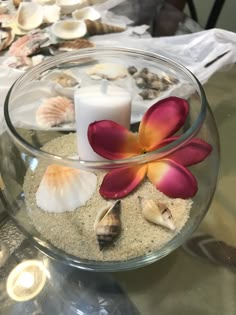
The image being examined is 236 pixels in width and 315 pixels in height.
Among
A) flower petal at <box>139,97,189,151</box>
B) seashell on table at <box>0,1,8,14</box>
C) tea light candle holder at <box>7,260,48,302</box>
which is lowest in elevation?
tea light candle holder at <box>7,260,48,302</box>

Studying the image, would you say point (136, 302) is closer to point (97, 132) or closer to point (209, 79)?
point (97, 132)

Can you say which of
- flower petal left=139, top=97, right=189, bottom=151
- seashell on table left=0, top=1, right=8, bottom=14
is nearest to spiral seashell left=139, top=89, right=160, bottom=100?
flower petal left=139, top=97, right=189, bottom=151

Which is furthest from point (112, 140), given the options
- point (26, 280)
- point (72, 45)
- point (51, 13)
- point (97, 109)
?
point (51, 13)

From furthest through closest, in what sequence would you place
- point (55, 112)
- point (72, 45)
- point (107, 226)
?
1. point (72, 45)
2. point (55, 112)
3. point (107, 226)

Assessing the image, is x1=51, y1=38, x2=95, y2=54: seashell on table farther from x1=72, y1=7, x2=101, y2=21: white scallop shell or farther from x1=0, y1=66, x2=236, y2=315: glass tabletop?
x1=0, y1=66, x2=236, y2=315: glass tabletop

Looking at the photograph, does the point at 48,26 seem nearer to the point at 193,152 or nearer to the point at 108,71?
the point at 108,71

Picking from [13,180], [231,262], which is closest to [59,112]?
[13,180]

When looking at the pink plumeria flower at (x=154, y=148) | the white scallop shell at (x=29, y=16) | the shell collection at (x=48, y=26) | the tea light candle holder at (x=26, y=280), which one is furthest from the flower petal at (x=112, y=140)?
the white scallop shell at (x=29, y=16)
